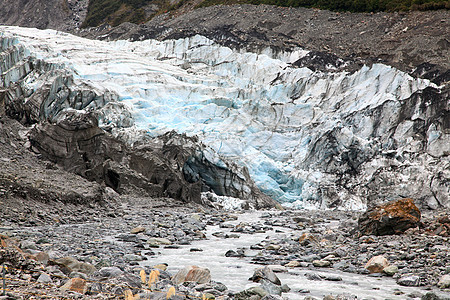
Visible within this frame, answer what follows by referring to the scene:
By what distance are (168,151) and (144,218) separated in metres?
9.43

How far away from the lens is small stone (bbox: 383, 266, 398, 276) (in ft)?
20.5

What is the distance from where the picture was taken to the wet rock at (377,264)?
6.47 meters

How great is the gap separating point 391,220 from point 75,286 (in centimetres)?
762

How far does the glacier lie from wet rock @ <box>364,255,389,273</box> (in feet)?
56.8

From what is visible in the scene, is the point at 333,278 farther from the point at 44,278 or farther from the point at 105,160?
the point at 105,160

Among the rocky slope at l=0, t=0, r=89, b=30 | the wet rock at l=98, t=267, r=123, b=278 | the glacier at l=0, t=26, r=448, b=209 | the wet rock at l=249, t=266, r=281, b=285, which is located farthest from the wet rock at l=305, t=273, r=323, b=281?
the rocky slope at l=0, t=0, r=89, b=30

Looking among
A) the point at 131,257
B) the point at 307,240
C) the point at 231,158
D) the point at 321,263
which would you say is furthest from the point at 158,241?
the point at 231,158

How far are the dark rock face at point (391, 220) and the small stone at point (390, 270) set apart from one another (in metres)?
3.08

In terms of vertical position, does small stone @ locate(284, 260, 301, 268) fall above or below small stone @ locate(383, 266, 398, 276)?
below

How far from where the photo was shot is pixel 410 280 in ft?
18.6

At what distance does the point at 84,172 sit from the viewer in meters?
17.0

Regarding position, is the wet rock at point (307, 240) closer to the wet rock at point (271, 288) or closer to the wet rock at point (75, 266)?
the wet rock at point (271, 288)

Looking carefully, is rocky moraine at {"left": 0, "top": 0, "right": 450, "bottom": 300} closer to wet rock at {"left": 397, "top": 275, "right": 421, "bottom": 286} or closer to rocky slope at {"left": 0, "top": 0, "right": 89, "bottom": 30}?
wet rock at {"left": 397, "top": 275, "right": 421, "bottom": 286}

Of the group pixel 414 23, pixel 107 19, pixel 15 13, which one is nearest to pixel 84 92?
pixel 414 23
